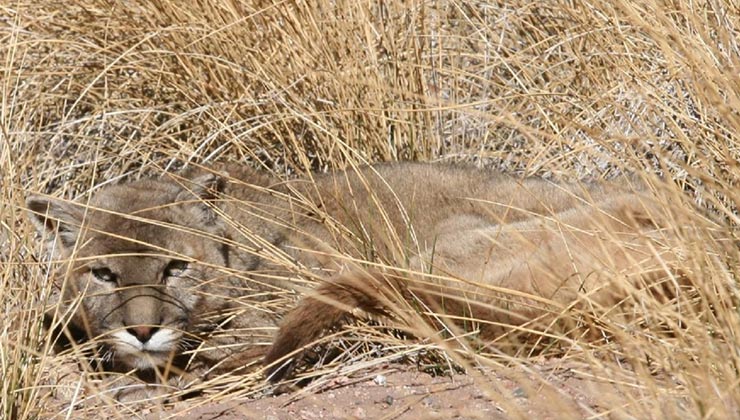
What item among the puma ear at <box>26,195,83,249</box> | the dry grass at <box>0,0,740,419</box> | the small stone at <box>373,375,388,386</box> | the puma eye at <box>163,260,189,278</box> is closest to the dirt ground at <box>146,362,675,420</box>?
the small stone at <box>373,375,388,386</box>

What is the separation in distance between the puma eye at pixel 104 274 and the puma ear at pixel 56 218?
7.0 inches

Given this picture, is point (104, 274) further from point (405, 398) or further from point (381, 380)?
point (405, 398)

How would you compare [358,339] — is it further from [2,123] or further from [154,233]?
[2,123]

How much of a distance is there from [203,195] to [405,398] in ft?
5.56

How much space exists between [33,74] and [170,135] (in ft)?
2.62

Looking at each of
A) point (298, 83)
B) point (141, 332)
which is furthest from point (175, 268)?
point (298, 83)

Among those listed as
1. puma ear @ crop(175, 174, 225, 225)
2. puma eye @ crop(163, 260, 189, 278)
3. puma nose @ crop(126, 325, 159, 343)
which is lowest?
puma nose @ crop(126, 325, 159, 343)

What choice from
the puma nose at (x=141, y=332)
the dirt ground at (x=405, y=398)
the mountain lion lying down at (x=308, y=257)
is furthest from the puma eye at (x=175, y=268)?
the dirt ground at (x=405, y=398)

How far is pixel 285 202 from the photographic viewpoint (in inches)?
214

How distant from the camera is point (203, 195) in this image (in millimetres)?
5168

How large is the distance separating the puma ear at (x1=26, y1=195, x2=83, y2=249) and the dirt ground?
101 cm

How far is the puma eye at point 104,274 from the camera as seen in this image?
4781 mm

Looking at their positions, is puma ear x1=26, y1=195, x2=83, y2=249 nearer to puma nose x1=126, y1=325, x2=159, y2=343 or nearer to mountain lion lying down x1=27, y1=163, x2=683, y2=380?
mountain lion lying down x1=27, y1=163, x2=683, y2=380

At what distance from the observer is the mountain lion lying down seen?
387 centimetres
